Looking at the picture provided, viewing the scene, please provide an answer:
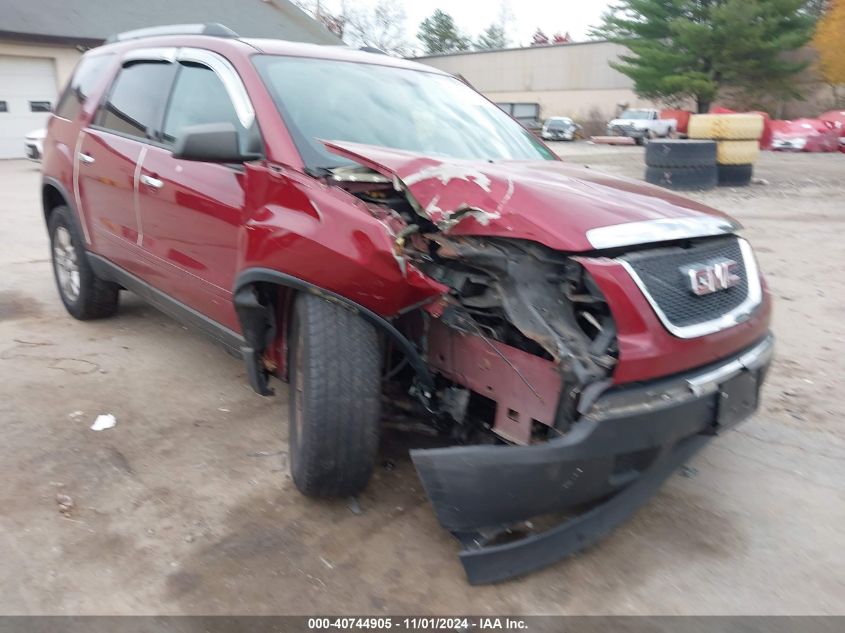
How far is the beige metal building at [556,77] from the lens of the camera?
46.6 metres

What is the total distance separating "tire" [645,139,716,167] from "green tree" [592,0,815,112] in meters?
26.2

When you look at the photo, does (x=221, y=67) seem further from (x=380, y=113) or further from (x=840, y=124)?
(x=840, y=124)

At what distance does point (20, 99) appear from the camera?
20531 millimetres

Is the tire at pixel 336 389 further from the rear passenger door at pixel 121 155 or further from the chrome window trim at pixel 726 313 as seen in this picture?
the rear passenger door at pixel 121 155

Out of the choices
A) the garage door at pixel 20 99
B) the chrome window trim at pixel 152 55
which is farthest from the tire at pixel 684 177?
the garage door at pixel 20 99

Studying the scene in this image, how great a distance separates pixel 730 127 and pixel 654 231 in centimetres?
1252

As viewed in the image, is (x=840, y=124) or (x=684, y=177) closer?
(x=684, y=177)

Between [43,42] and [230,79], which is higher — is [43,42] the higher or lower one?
the higher one

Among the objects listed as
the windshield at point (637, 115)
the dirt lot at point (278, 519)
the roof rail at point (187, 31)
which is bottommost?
the dirt lot at point (278, 519)

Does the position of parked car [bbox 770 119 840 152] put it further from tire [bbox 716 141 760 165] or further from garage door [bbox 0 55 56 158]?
garage door [bbox 0 55 56 158]

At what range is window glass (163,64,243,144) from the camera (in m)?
3.58

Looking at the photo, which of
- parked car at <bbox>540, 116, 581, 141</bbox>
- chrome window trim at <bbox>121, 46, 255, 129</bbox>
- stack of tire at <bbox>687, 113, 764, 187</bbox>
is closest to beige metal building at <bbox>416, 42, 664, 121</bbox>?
parked car at <bbox>540, 116, 581, 141</bbox>

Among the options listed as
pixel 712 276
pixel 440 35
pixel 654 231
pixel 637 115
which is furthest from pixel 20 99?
pixel 440 35

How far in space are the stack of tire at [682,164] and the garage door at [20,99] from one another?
55.5 ft
